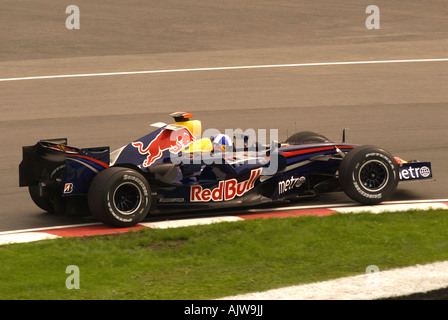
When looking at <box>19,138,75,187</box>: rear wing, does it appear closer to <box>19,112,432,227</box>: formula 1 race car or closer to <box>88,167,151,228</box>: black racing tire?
<box>19,112,432,227</box>: formula 1 race car

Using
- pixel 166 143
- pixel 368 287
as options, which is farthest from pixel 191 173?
pixel 368 287

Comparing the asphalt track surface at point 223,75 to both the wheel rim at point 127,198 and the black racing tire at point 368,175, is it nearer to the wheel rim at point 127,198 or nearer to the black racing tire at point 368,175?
the black racing tire at point 368,175

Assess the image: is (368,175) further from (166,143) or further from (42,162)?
(42,162)

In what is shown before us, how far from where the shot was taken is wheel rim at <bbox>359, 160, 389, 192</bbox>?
11.0 m

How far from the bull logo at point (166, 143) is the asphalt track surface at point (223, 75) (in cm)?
118

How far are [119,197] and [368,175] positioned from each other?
10.3 feet

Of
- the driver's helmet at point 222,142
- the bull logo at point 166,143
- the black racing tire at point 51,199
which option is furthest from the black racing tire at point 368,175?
the black racing tire at point 51,199

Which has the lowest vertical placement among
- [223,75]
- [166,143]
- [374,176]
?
[374,176]

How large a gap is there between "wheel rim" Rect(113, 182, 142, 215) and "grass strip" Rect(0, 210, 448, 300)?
0.46 metres

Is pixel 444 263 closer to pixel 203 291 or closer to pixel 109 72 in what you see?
pixel 203 291

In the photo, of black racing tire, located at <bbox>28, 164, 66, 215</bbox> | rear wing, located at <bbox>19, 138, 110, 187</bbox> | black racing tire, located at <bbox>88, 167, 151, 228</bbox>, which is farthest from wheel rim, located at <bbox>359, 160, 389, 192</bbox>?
black racing tire, located at <bbox>28, 164, 66, 215</bbox>

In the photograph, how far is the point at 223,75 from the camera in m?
19.2

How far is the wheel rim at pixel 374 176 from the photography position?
1096cm
